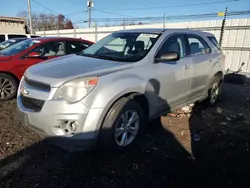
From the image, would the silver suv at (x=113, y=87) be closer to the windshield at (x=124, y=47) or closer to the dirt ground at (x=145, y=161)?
the windshield at (x=124, y=47)

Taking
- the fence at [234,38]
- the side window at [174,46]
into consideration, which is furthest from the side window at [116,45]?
the fence at [234,38]

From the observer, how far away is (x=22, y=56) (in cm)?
519

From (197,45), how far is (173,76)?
1.29m

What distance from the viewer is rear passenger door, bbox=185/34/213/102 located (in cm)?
419

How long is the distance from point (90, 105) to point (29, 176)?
3.65 ft

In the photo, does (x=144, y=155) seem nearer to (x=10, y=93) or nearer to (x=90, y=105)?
(x=90, y=105)

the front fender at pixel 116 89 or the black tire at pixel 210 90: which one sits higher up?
the front fender at pixel 116 89

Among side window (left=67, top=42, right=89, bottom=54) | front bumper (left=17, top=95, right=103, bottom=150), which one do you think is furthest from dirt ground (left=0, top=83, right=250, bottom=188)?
side window (left=67, top=42, right=89, bottom=54)

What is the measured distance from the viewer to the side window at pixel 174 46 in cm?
364

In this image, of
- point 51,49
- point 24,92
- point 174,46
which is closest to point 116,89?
point 24,92

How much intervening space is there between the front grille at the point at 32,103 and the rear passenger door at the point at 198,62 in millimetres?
2807

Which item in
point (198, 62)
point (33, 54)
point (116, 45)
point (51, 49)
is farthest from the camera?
point (51, 49)

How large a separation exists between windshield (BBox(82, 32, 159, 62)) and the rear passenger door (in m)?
0.97

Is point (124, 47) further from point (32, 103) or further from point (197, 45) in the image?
point (32, 103)
